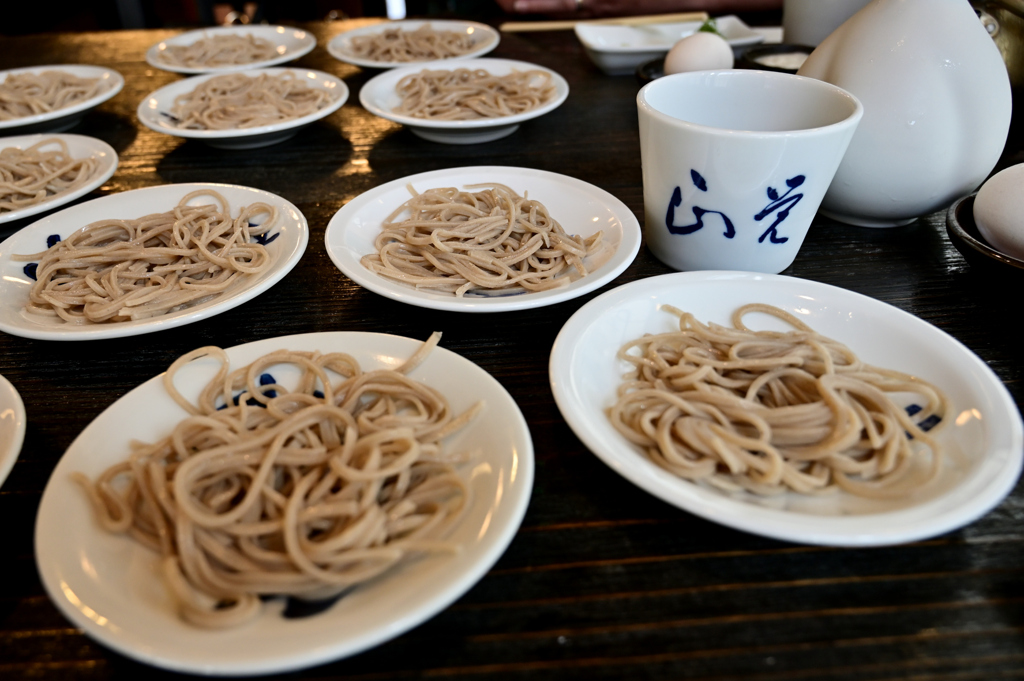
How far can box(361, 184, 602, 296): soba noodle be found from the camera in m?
1.17

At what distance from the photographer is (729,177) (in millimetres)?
1102

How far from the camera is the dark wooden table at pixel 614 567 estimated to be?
652mm

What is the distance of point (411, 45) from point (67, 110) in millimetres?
1262

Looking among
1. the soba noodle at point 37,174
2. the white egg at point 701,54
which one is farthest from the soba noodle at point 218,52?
the white egg at point 701,54

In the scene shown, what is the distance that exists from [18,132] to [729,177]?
7.72ft

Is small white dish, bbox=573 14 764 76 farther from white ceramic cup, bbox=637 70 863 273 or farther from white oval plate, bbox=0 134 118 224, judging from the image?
white oval plate, bbox=0 134 118 224

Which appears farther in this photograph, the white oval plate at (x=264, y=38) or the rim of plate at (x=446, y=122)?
the white oval plate at (x=264, y=38)

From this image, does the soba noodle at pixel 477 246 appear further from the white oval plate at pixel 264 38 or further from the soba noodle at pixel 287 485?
the white oval plate at pixel 264 38

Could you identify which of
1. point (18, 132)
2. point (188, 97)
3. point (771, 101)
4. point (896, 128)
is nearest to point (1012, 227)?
point (896, 128)

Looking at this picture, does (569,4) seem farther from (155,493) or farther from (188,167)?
(155,493)

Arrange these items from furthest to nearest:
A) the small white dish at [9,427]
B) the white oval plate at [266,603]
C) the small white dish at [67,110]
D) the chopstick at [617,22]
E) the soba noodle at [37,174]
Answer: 1. the chopstick at [617,22]
2. the small white dish at [67,110]
3. the soba noodle at [37,174]
4. the small white dish at [9,427]
5. the white oval plate at [266,603]

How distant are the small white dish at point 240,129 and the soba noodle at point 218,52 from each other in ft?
1.03

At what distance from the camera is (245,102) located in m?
2.04

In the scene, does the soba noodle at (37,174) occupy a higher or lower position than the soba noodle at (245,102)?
lower
